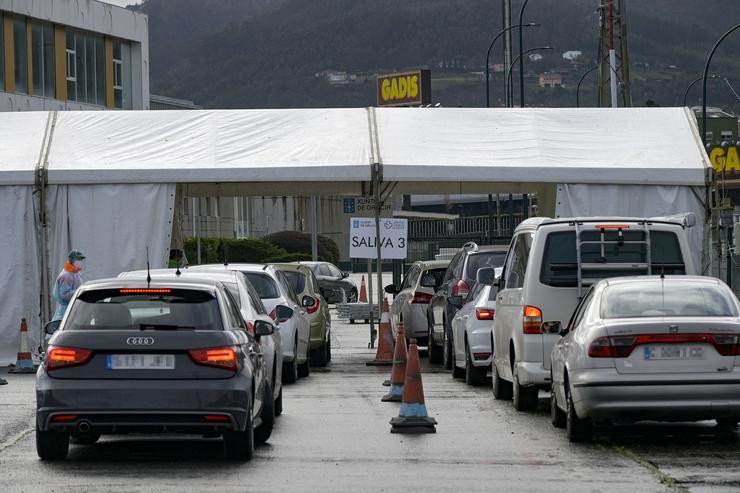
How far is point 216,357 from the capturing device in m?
11.4

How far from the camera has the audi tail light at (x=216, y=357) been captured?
449 inches

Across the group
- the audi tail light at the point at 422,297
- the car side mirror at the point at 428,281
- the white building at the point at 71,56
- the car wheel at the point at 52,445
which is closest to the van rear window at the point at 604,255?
the car wheel at the point at 52,445

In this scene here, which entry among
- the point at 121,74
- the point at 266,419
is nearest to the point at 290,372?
the point at 266,419

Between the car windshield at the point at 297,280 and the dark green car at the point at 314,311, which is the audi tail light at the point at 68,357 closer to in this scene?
the dark green car at the point at 314,311

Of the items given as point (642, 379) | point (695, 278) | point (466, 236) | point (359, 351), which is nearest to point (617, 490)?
point (642, 379)

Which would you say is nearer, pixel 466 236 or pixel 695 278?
pixel 695 278

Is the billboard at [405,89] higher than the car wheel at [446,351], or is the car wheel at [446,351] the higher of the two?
the billboard at [405,89]

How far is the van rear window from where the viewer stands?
15250mm

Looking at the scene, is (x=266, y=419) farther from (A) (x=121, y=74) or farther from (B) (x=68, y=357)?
(A) (x=121, y=74)

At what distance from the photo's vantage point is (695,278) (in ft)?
43.3

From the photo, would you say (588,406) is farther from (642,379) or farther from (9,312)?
(9,312)

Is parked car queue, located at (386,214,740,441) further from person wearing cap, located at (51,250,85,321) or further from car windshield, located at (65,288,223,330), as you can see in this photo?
person wearing cap, located at (51,250,85,321)

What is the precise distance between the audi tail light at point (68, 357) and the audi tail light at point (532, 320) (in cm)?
529

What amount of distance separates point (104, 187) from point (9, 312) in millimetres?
2440
